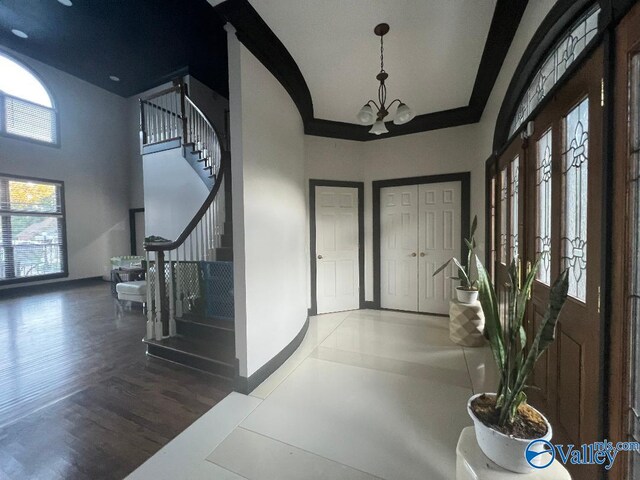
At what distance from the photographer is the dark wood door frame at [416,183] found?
3.45 meters

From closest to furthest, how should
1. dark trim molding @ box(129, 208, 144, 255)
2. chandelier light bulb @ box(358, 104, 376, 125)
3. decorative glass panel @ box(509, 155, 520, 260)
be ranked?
decorative glass panel @ box(509, 155, 520, 260), chandelier light bulb @ box(358, 104, 376, 125), dark trim molding @ box(129, 208, 144, 255)

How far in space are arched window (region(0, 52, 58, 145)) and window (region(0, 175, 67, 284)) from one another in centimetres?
110

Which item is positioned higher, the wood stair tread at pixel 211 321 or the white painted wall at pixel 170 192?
the white painted wall at pixel 170 192

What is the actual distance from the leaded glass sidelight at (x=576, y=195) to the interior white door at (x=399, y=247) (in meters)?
2.38

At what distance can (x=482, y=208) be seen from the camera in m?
3.17

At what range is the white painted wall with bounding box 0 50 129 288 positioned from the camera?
582 centimetres

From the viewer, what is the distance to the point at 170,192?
16.2ft

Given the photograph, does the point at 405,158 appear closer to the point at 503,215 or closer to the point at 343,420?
the point at 503,215

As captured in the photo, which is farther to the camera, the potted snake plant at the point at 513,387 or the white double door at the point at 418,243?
the white double door at the point at 418,243

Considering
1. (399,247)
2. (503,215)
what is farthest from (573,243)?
(399,247)

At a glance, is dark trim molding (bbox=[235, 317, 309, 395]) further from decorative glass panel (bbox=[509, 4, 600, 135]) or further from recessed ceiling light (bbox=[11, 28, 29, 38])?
recessed ceiling light (bbox=[11, 28, 29, 38])

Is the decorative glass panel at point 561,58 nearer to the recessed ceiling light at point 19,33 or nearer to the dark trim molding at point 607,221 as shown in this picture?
the dark trim molding at point 607,221

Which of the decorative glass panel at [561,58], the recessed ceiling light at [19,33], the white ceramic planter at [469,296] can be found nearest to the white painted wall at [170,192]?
the recessed ceiling light at [19,33]

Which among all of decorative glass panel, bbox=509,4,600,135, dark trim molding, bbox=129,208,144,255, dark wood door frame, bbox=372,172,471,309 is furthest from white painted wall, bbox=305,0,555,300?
dark trim molding, bbox=129,208,144,255
